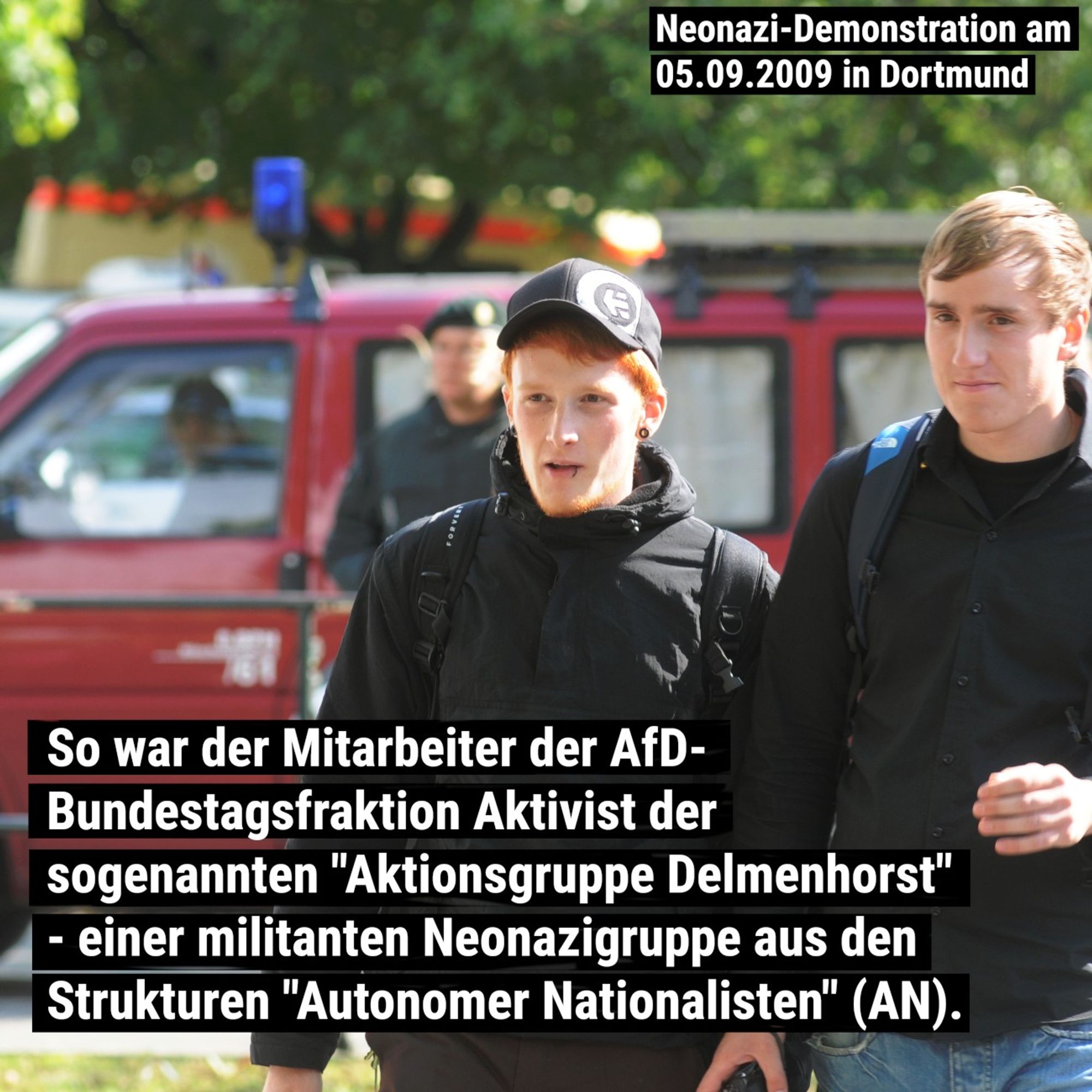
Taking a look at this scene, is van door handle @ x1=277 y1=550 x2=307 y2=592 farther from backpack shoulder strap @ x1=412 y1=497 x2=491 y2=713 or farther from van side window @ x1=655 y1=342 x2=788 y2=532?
backpack shoulder strap @ x1=412 y1=497 x2=491 y2=713

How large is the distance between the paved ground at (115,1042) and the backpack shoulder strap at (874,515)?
10.4 ft

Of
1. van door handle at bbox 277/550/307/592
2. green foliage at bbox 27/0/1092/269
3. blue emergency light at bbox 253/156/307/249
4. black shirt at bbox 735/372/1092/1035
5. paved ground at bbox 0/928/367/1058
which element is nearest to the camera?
black shirt at bbox 735/372/1092/1035

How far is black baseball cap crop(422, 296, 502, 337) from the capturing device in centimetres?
509

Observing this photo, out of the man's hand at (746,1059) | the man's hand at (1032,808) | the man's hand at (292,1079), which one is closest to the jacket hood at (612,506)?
the man's hand at (1032,808)

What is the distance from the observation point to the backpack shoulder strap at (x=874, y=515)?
2.34 m

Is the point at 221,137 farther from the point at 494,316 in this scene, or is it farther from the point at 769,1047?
the point at 769,1047

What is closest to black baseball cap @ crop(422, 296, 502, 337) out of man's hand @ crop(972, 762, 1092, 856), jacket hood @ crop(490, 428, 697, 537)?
jacket hood @ crop(490, 428, 697, 537)

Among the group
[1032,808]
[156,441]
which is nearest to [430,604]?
[1032,808]

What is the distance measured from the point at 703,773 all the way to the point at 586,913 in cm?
26

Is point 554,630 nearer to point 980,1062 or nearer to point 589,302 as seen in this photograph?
point 589,302

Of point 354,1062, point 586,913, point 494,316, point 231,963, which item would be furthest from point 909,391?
point 586,913

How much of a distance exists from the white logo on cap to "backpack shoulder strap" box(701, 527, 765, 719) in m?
0.32

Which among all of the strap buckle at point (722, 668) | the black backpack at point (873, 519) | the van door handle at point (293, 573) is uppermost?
the black backpack at point (873, 519)

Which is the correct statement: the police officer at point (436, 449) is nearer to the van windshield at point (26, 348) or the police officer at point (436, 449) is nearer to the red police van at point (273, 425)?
the red police van at point (273, 425)
